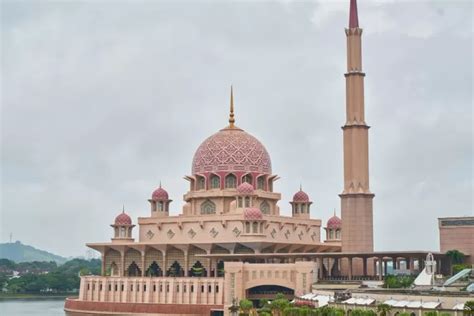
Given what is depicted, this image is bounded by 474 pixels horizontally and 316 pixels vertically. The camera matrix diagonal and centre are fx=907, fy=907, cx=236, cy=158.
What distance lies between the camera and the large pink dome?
79.9m

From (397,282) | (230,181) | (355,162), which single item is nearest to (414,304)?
(397,282)

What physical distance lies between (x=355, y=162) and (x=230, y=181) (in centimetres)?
1273

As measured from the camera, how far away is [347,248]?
232ft

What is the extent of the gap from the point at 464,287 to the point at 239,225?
2421 centimetres

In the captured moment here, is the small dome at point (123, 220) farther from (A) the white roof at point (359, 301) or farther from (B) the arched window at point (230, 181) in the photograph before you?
(A) the white roof at point (359, 301)

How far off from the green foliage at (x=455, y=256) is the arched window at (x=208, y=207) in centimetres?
2051

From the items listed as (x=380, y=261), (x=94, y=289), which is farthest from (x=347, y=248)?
(x=94, y=289)

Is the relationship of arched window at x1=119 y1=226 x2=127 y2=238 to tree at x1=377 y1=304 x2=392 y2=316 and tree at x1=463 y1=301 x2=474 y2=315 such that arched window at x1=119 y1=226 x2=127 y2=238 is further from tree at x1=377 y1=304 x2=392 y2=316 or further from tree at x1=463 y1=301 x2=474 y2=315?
tree at x1=463 y1=301 x2=474 y2=315

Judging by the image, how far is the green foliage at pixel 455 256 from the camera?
70.6m

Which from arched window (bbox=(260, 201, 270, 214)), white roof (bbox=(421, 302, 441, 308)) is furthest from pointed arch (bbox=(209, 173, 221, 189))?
white roof (bbox=(421, 302, 441, 308))

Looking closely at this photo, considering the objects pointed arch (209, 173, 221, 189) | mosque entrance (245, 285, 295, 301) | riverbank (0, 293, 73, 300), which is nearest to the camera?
mosque entrance (245, 285, 295, 301)

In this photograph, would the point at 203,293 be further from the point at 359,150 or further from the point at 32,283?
the point at 32,283

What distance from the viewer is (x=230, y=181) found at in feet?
261

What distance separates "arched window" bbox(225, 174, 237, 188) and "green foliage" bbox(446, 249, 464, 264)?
63.7 feet
